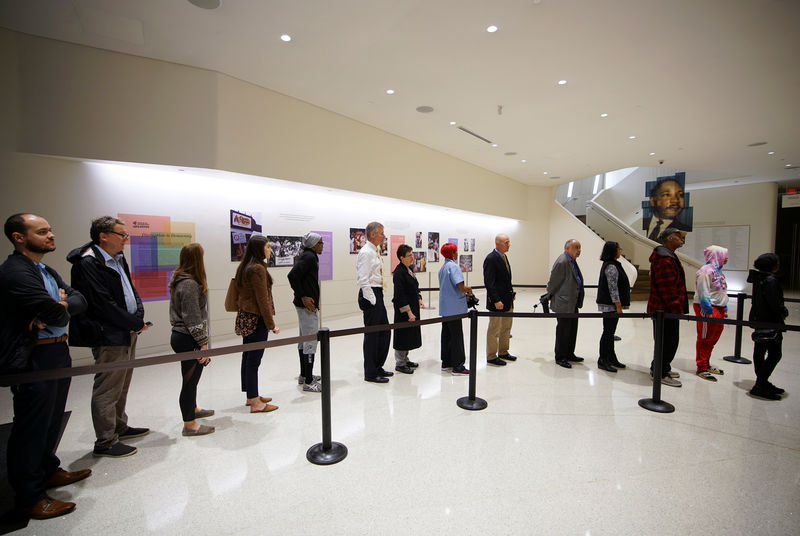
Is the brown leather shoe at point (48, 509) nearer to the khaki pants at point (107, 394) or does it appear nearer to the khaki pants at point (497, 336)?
the khaki pants at point (107, 394)

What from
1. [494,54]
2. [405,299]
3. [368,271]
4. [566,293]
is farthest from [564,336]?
[494,54]

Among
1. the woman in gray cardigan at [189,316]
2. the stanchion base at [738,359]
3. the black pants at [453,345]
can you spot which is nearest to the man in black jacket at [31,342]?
the woman in gray cardigan at [189,316]

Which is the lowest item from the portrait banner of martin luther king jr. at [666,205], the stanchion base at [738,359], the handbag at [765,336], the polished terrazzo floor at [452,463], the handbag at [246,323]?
the polished terrazzo floor at [452,463]

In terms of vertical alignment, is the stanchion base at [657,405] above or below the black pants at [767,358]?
below

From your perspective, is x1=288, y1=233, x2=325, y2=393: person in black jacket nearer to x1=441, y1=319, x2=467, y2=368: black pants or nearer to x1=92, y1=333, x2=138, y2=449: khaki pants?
x1=92, y1=333, x2=138, y2=449: khaki pants

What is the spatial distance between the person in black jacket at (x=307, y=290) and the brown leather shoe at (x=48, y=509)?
6.93ft

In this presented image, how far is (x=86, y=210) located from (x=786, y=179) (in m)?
22.5

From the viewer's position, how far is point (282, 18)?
4.32 meters

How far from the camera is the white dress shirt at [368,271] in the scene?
416 cm

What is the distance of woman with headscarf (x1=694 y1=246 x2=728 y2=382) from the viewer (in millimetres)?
4484

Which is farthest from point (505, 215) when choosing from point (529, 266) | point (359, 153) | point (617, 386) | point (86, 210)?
point (86, 210)

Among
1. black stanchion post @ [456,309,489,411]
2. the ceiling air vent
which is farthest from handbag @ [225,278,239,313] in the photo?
the ceiling air vent

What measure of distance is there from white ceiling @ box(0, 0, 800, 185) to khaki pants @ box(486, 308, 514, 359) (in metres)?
3.95

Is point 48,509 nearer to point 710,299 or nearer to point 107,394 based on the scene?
point 107,394
